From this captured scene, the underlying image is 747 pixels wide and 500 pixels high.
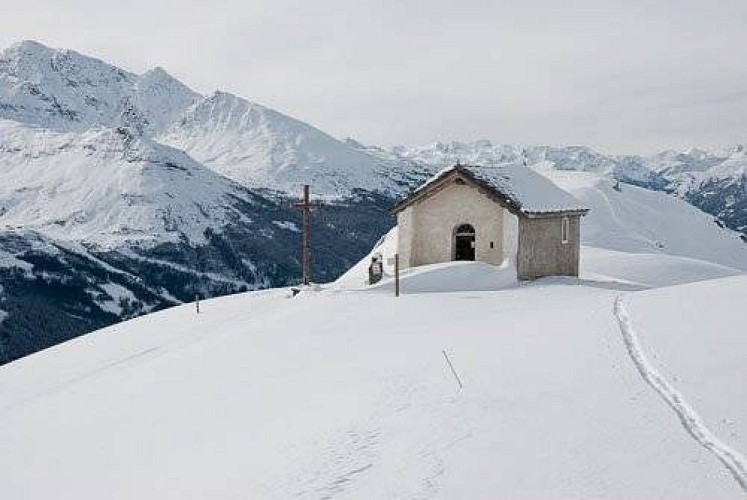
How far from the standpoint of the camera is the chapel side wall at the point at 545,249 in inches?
1625

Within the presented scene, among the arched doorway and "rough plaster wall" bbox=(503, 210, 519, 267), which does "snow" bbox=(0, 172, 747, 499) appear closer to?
"rough plaster wall" bbox=(503, 210, 519, 267)

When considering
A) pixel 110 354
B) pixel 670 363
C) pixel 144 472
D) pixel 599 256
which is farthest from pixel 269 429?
pixel 599 256

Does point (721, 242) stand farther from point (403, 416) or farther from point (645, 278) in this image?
point (403, 416)

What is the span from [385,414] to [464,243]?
93.4 feet

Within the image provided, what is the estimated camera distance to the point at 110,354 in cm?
3453

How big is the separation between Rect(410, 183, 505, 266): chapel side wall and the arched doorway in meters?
0.49

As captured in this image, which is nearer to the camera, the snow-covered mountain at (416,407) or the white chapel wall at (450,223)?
the snow-covered mountain at (416,407)

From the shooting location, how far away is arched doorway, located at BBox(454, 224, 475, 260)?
43888 millimetres

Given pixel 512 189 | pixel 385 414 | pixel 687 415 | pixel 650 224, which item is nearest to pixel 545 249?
pixel 512 189

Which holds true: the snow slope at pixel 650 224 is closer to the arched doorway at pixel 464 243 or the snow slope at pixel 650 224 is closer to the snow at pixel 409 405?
the arched doorway at pixel 464 243

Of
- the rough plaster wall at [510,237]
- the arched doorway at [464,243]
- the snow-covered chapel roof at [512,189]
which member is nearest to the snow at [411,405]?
the rough plaster wall at [510,237]

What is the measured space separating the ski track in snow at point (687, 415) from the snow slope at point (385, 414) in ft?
0.60

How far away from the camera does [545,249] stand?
42.4 metres

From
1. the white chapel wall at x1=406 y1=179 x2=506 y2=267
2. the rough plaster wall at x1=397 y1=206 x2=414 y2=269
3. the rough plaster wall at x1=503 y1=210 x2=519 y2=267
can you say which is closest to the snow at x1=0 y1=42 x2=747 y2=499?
the rough plaster wall at x1=503 y1=210 x2=519 y2=267
